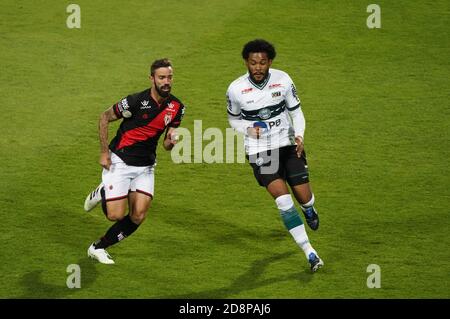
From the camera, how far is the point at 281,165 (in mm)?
11367

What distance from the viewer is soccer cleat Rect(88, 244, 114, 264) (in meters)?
11.2

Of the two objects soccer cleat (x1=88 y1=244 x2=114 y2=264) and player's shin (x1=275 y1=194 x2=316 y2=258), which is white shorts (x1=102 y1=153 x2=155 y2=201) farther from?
player's shin (x1=275 y1=194 x2=316 y2=258)

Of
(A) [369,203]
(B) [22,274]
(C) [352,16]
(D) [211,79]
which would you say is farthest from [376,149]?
(B) [22,274]

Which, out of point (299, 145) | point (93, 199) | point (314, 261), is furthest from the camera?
point (93, 199)

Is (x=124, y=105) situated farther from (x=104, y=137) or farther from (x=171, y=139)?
(x=171, y=139)

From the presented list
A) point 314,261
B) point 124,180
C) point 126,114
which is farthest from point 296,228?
point 126,114

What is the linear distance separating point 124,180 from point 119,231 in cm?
61

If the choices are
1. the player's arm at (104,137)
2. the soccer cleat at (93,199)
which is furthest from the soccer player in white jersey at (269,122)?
the soccer cleat at (93,199)

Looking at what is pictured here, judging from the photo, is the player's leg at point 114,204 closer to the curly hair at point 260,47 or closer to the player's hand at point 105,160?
the player's hand at point 105,160

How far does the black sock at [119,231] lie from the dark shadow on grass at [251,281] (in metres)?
1.08

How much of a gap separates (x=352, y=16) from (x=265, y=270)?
8.49m

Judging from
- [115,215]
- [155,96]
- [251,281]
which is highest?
[155,96]

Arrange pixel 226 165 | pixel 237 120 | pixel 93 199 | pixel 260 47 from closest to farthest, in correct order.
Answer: pixel 260 47 → pixel 237 120 → pixel 93 199 → pixel 226 165

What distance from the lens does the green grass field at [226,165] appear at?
434 inches
